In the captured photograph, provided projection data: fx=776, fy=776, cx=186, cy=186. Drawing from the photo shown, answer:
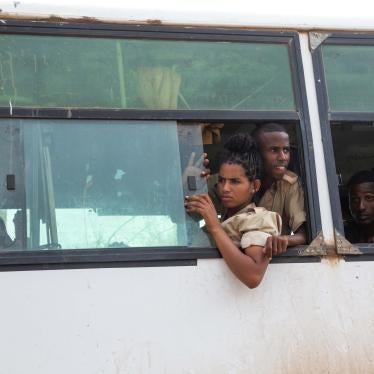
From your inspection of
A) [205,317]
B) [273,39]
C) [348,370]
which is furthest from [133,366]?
[273,39]

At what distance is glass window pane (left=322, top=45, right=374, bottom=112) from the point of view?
11.6 ft

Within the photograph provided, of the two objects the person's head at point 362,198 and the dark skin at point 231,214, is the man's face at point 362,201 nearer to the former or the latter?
Answer: the person's head at point 362,198

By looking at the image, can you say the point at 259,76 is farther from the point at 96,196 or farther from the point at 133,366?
the point at 133,366

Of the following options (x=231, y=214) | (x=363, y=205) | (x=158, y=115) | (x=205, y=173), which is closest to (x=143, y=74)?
(x=158, y=115)

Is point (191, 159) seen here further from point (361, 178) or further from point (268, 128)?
point (361, 178)

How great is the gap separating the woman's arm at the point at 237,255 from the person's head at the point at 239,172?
202mm

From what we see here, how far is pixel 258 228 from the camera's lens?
10.7ft

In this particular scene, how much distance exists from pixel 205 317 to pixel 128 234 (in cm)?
46

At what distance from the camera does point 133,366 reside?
9.91 ft

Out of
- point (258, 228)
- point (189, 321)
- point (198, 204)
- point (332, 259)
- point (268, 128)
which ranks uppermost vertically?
point (268, 128)

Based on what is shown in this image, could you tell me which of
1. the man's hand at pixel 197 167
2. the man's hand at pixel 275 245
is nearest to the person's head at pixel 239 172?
the man's hand at pixel 197 167

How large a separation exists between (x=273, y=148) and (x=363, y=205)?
86 centimetres

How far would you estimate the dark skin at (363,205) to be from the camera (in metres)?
3.97

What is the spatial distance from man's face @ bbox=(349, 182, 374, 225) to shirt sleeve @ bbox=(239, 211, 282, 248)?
2.77 feet
